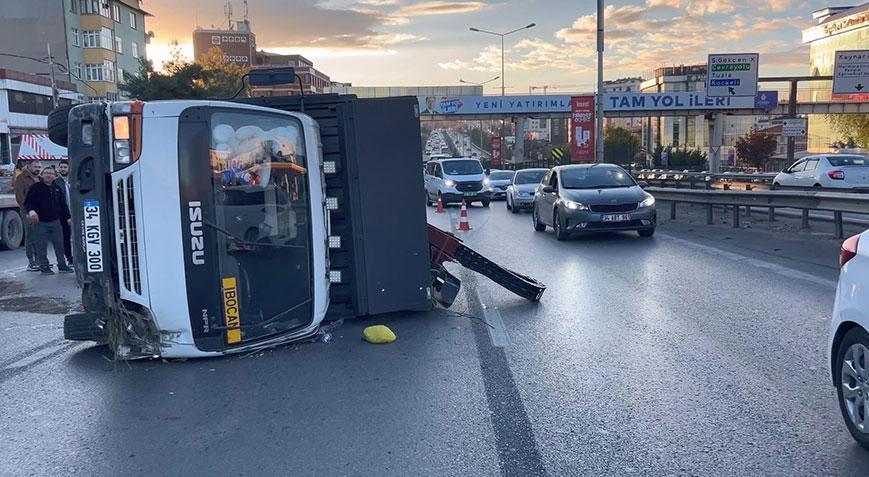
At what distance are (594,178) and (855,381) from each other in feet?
40.3

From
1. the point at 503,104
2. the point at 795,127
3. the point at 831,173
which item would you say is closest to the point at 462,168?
the point at 831,173

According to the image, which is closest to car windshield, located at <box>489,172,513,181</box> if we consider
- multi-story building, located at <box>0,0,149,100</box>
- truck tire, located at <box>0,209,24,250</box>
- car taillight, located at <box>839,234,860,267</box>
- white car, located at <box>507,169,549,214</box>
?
white car, located at <box>507,169,549,214</box>

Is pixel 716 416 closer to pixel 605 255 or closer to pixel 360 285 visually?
pixel 360 285

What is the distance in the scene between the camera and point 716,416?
5047 mm

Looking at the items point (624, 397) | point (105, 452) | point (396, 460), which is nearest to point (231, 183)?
point (105, 452)

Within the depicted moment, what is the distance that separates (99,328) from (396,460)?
341 centimetres

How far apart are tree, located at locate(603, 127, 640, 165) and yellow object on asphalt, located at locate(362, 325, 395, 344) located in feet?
200

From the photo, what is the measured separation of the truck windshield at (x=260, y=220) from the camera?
21.1 ft

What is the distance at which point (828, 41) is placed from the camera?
8194cm

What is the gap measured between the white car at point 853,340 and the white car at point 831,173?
2132cm

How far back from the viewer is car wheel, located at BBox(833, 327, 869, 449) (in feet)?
14.3

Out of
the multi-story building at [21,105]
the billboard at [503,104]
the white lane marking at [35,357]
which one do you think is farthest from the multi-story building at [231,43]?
the white lane marking at [35,357]

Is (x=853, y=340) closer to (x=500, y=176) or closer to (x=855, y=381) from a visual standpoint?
(x=855, y=381)

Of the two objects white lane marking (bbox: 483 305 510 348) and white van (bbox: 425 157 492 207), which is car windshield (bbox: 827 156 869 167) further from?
white lane marking (bbox: 483 305 510 348)
